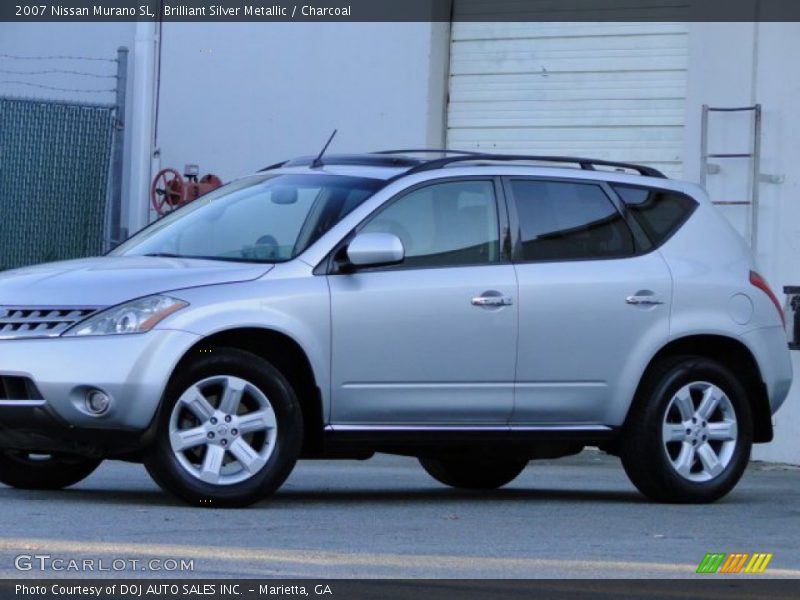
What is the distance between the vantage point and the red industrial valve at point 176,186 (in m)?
18.1

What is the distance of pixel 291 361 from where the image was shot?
9164 millimetres

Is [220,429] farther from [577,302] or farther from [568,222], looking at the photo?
[568,222]

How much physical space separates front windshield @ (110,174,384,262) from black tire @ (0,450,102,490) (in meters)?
1.11

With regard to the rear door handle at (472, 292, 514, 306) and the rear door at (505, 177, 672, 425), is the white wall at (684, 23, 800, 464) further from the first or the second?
the rear door handle at (472, 292, 514, 306)

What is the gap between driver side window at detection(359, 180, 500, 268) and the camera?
9.41m

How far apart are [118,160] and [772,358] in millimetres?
9491

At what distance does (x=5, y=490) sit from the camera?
9.75 meters

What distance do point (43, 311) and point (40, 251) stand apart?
387 inches

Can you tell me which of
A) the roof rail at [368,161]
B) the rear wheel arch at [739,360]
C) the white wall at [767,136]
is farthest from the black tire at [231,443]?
the white wall at [767,136]
